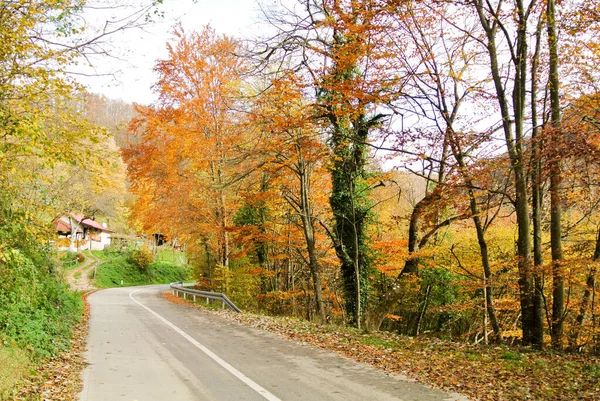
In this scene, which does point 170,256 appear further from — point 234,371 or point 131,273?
point 234,371

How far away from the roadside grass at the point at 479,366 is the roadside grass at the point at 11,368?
548cm

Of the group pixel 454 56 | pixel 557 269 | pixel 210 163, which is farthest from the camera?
pixel 210 163

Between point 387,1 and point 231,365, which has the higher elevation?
point 387,1

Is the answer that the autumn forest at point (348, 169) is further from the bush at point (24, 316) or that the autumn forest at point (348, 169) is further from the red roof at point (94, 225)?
the red roof at point (94, 225)

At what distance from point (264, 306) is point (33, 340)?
17639mm

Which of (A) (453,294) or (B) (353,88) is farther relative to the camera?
(A) (453,294)

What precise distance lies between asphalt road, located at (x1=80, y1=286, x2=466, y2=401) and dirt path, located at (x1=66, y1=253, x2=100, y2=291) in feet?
106

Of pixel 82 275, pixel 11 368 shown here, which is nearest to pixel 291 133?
pixel 11 368

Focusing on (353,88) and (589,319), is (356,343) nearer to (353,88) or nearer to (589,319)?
(353,88)

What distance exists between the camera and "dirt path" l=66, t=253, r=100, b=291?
41.0 m

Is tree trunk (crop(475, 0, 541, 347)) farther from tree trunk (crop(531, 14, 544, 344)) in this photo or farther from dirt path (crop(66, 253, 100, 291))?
dirt path (crop(66, 253, 100, 291))

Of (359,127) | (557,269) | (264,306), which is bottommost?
(264,306)

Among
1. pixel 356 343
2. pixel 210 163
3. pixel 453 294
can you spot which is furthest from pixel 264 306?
pixel 356 343

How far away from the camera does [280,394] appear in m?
6.25
